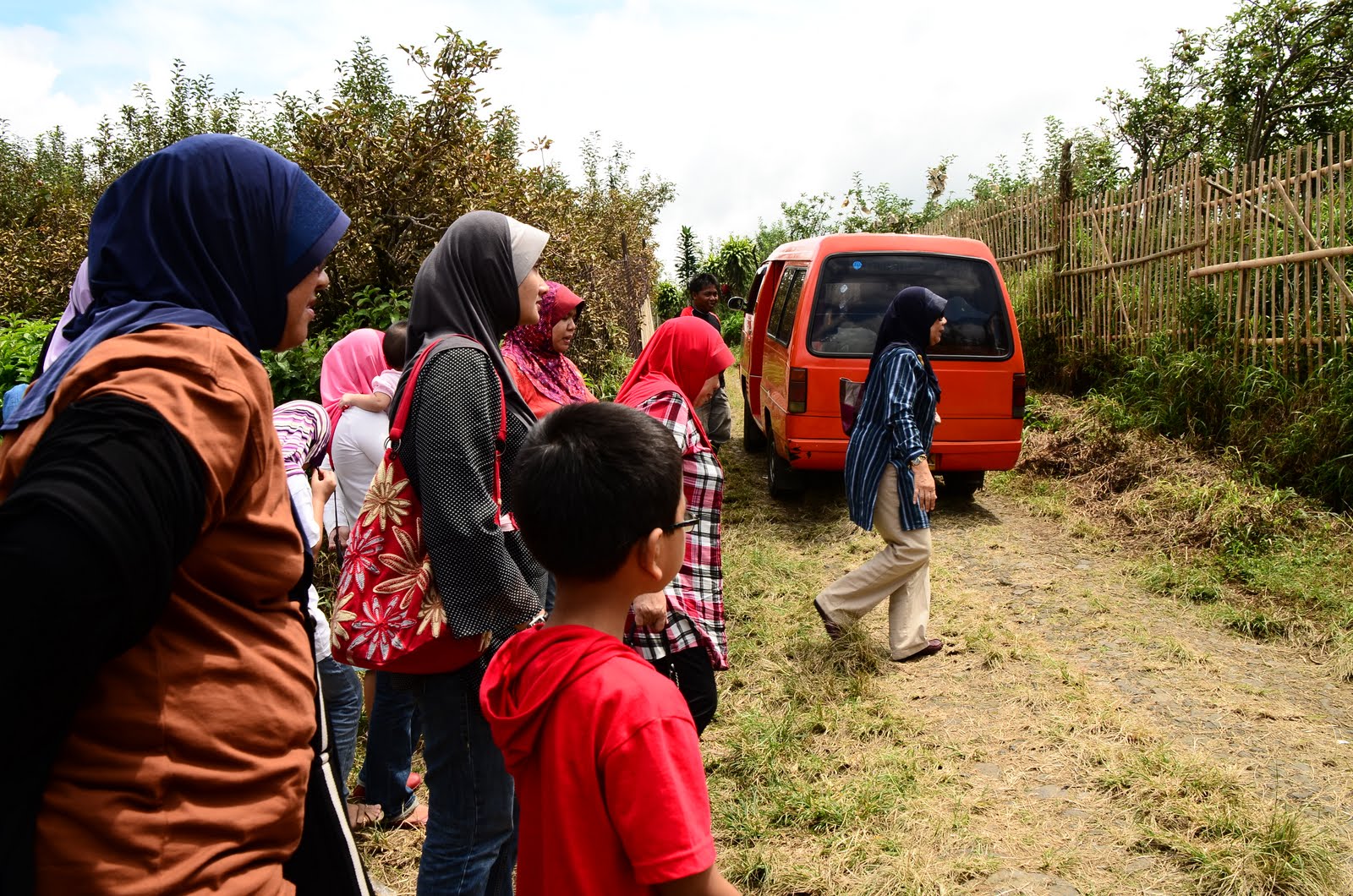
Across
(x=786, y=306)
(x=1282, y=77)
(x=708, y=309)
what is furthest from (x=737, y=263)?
(x=786, y=306)

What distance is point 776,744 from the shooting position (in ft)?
12.0

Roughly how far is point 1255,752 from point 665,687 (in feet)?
10.2

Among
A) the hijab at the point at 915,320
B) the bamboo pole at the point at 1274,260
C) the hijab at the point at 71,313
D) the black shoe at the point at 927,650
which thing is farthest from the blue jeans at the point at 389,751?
the bamboo pole at the point at 1274,260

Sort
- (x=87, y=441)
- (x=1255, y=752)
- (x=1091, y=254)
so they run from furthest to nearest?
(x=1091, y=254), (x=1255, y=752), (x=87, y=441)

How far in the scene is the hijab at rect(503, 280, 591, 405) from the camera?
3.33 m

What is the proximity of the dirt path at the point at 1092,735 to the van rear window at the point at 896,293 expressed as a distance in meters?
1.63

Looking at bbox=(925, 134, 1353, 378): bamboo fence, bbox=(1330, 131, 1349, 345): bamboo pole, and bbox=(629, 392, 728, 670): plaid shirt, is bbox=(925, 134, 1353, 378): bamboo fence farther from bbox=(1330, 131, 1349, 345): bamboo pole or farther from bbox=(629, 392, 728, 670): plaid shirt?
bbox=(629, 392, 728, 670): plaid shirt

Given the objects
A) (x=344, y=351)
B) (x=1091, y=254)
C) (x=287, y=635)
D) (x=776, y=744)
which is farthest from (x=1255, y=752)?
(x=1091, y=254)

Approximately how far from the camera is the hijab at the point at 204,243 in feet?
4.18

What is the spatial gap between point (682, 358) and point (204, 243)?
1926mm

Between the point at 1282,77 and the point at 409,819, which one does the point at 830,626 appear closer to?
the point at 409,819

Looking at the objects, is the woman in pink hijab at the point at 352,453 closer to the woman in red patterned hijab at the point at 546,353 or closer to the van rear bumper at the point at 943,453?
the woman in red patterned hijab at the point at 546,353

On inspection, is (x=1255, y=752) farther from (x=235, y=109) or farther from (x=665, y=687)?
(x=235, y=109)

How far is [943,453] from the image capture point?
6.63 m
